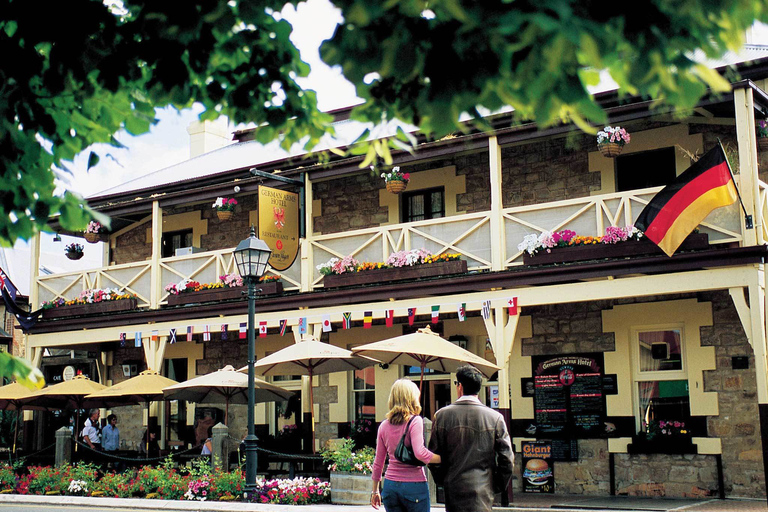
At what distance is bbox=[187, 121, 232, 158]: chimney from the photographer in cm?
2692

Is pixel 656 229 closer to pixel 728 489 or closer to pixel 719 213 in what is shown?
pixel 719 213

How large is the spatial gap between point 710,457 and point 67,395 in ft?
38.1

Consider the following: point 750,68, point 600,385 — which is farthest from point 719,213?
point 600,385

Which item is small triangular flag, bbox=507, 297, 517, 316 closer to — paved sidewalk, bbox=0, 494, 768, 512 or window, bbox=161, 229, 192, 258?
paved sidewalk, bbox=0, 494, 768, 512

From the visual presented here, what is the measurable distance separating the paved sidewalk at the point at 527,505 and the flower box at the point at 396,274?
12.2ft

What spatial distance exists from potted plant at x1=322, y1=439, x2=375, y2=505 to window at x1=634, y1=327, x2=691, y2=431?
4.60 m

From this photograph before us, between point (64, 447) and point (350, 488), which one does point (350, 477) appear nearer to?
point (350, 488)

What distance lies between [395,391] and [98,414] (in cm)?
1650

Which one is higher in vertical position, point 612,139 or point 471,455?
point 612,139

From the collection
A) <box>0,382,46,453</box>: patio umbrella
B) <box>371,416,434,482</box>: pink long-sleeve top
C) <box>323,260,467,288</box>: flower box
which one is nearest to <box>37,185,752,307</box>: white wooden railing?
<box>323,260,467,288</box>: flower box

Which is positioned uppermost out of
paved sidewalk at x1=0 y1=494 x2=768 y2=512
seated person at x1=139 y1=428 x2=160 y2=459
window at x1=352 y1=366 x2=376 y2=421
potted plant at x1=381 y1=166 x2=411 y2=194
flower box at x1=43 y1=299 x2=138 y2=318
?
potted plant at x1=381 y1=166 x2=411 y2=194

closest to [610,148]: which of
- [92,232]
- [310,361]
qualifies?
[310,361]

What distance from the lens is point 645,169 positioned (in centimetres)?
1539

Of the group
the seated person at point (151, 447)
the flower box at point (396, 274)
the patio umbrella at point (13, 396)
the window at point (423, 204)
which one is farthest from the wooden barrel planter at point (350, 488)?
the patio umbrella at point (13, 396)
